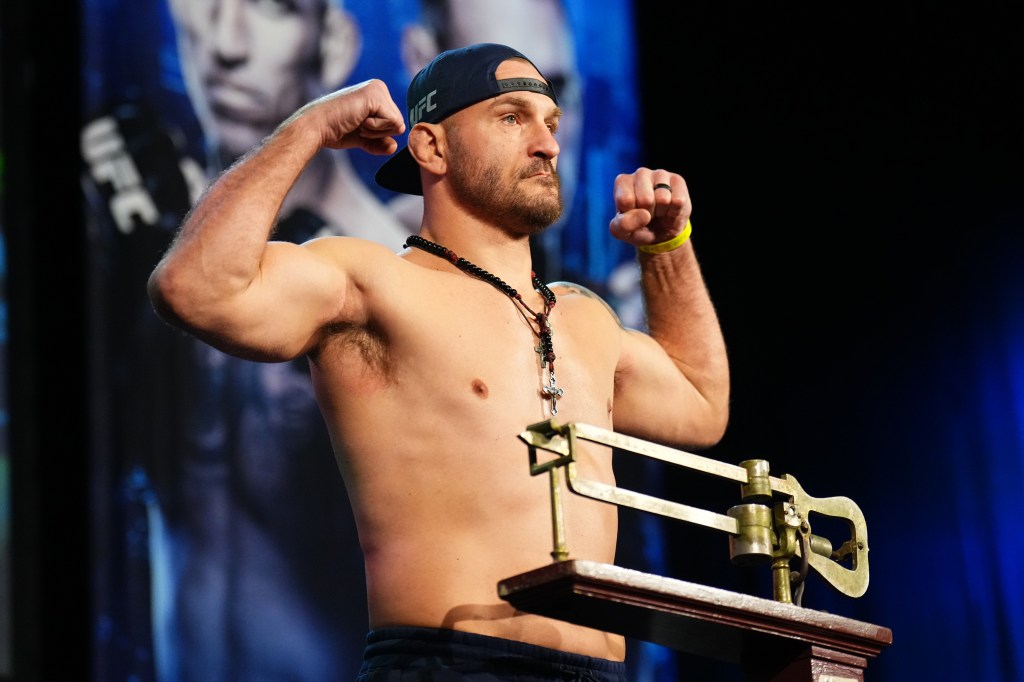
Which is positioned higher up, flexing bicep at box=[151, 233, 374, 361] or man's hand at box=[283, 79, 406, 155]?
man's hand at box=[283, 79, 406, 155]

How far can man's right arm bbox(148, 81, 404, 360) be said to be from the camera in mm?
1657

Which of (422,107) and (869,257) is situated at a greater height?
(869,257)

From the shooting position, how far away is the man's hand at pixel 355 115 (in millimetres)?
1823

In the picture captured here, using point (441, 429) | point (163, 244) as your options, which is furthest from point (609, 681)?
point (163, 244)

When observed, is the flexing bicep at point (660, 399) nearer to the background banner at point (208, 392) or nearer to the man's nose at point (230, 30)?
the background banner at point (208, 392)

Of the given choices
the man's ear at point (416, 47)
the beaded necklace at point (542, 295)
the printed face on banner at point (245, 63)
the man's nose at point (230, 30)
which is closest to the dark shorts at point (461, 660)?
the beaded necklace at point (542, 295)

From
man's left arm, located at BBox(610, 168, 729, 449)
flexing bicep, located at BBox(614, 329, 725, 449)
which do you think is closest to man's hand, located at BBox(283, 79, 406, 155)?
man's left arm, located at BBox(610, 168, 729, 449)

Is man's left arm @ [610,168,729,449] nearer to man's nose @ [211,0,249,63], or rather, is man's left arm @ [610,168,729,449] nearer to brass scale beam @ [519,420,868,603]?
brass scale beam @ [519,420,868,603]

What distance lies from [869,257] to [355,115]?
208cm

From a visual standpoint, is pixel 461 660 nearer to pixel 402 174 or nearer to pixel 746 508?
pixel 746 508

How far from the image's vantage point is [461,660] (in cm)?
163

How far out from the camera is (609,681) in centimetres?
174

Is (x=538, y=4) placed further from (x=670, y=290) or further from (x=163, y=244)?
(x=670, y=290)

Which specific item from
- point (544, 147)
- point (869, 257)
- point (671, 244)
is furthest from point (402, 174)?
point (869, 257)
